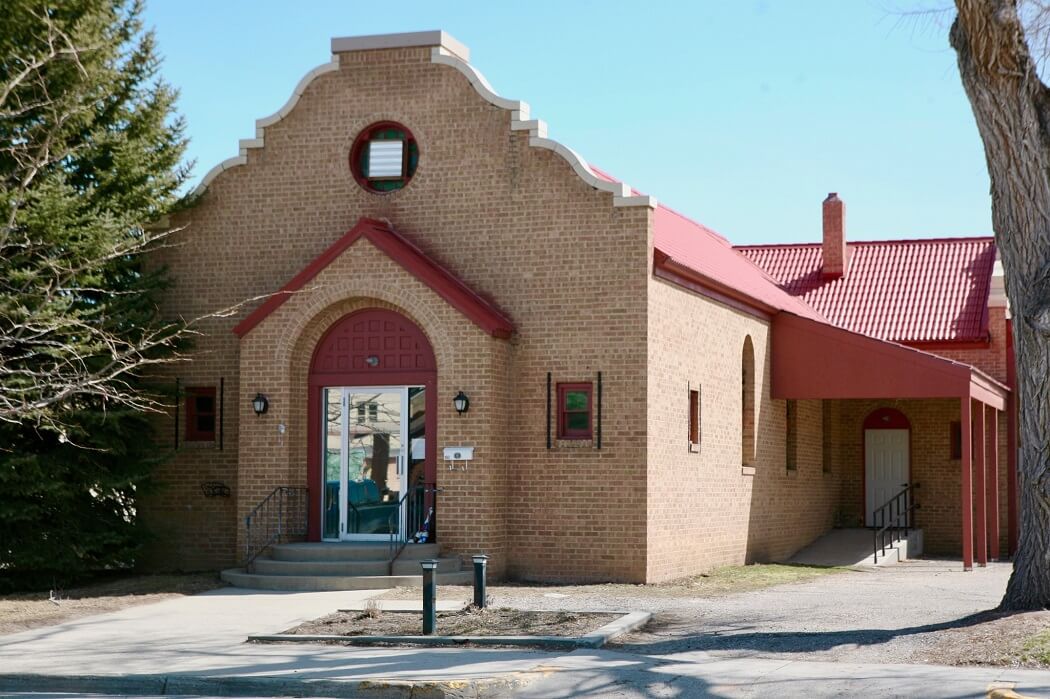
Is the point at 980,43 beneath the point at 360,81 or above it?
beneath

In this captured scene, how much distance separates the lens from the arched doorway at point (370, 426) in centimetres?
2092

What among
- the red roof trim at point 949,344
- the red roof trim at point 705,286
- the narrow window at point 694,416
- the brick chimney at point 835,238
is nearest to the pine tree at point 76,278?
the red roof trim at point 705,286

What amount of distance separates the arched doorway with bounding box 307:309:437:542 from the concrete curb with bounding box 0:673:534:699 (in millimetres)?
8394

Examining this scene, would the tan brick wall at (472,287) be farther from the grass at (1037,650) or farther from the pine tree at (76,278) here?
the grass at (1037,650)

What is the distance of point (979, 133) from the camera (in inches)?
616

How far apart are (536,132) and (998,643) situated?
420 inches

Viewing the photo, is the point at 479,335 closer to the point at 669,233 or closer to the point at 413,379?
the point at 413,379

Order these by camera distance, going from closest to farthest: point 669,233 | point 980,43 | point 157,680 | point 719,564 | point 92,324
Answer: point 157,680 < point 980,43 < point 92,324 < point 719,564 < point 669,233

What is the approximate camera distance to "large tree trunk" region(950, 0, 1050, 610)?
14977 mm

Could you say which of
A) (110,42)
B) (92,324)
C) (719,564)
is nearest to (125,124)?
(110,42)

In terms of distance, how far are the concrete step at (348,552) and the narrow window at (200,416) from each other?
305 cm

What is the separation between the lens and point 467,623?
1527cm

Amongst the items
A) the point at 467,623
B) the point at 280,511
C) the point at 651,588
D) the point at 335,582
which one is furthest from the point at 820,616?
the point at 280,511

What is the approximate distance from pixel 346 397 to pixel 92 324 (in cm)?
396
